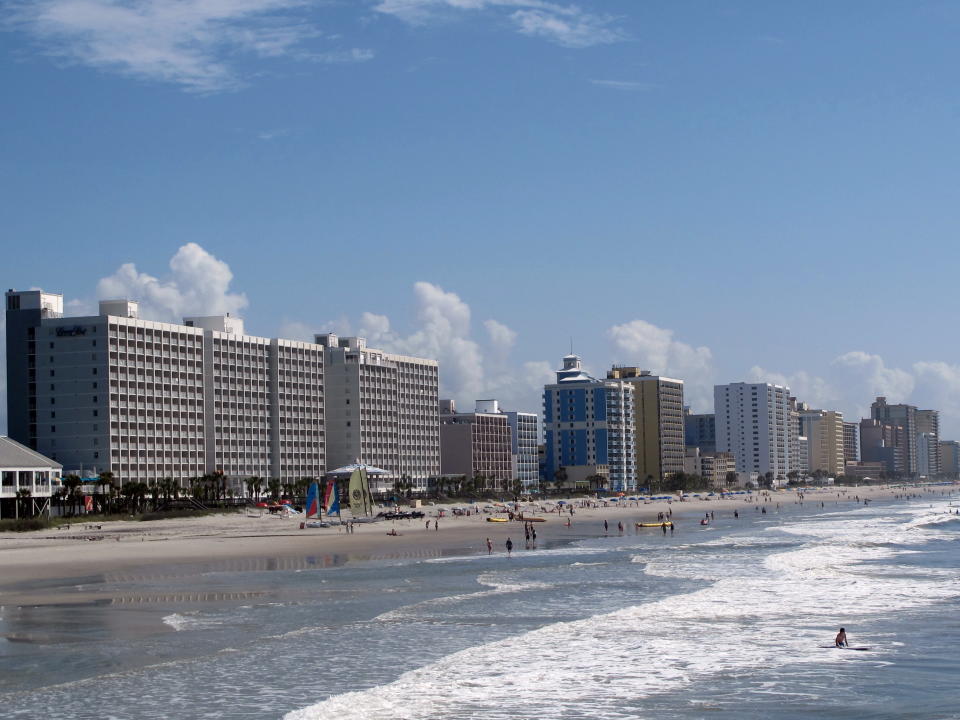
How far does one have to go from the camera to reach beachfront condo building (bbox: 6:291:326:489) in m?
150

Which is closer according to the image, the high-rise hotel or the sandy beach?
the sandy beach

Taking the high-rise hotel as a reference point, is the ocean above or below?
below

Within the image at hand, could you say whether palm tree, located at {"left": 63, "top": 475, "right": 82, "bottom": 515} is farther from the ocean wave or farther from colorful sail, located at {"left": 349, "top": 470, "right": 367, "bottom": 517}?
the ocean wave

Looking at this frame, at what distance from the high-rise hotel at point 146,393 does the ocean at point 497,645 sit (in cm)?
8691

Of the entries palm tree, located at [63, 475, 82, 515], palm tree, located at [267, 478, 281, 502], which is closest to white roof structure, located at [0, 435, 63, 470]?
palm tree, located at [63, 475, 82, 515]

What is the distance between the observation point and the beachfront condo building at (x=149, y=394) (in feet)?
490

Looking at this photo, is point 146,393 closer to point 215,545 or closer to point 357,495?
point 357,495

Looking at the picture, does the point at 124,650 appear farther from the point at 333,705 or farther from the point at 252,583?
the point at 252,583

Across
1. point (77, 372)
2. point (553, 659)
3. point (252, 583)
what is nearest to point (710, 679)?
point (553, 659)

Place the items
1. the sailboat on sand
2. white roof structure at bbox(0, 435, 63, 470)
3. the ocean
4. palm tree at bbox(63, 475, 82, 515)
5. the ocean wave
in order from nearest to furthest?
the ocean < the ocean wave < white roof structure at bbox(0, 435, 63, 470) < palm tree at bbox(63, 475, 82, 515) < the sailboat on sand

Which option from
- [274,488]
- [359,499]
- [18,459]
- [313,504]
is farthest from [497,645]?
[274,488]

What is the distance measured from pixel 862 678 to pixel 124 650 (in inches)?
893

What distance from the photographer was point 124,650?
38875 millimetres

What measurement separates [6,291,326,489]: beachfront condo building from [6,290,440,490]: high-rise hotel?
129 millimetres
